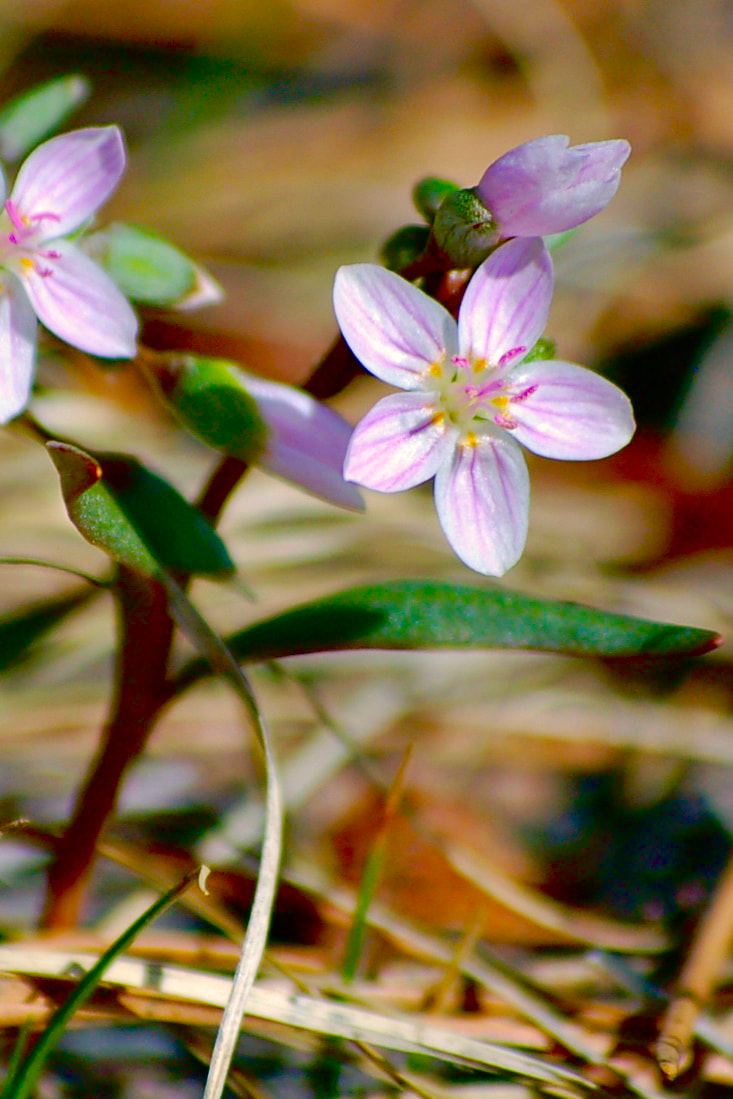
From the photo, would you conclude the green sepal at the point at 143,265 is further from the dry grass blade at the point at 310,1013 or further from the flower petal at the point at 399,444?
the dry grass blade at the point at 310,1013

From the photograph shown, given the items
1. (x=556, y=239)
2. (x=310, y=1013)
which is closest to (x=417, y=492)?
(x=556, y=239)

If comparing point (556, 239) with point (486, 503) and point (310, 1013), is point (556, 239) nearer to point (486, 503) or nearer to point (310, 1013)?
point (486, 503)

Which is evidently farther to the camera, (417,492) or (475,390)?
(417,492)

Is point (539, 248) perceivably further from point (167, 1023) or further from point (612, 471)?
point (612, 471)

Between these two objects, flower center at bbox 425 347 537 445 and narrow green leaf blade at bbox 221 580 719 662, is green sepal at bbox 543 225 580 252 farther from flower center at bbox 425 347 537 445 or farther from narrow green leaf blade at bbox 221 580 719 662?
narrow green leaf blade at bbox 221 580 719 662

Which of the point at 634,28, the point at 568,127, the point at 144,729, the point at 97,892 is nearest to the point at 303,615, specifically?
the point at 144,729
